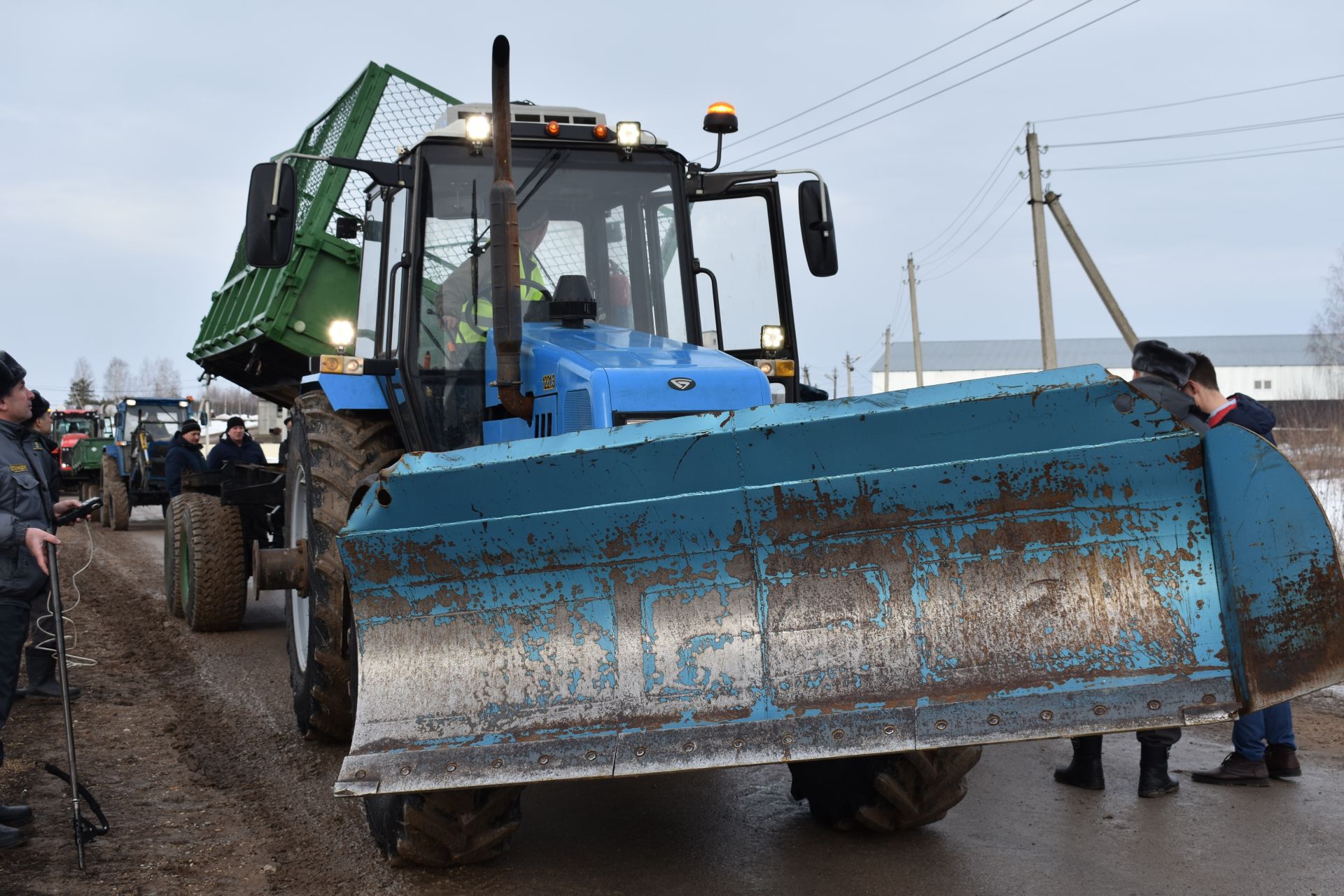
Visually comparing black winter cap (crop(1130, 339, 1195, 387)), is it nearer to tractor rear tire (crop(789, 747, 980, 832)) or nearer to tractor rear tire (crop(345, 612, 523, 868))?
tractor rear tire (crop(789, 747, 980, 832))

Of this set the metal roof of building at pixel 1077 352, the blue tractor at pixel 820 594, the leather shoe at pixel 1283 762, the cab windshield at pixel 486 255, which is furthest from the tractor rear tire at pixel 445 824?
the metal roof of building at pixel 1077 352

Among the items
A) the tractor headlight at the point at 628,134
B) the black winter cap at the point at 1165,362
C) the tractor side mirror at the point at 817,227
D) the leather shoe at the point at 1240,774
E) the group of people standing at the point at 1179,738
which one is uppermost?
the tractor headlight at the point at 628,134

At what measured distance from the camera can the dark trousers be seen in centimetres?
423

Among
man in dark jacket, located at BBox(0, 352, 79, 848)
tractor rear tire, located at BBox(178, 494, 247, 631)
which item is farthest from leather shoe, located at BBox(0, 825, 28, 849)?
tractor rear tire, located at BBox(178, 494, 247, 631)

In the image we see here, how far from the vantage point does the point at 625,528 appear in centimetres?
332

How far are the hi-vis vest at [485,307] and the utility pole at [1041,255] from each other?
47.2 feet

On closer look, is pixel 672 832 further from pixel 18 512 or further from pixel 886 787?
pixel 18 512

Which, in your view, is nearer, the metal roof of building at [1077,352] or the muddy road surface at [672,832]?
the muddy road surface at [672,832]

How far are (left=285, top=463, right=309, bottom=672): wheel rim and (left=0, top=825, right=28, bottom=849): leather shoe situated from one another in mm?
1443

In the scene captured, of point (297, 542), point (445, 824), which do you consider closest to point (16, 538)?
point (297, 542)

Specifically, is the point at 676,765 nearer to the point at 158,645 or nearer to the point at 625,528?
the point at 625,528

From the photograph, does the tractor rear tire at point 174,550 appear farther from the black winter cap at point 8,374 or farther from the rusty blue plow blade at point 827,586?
the rusty blue plow blade at point 827,586

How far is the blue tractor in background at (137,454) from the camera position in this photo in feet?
62.8

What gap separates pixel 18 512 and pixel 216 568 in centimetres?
427
